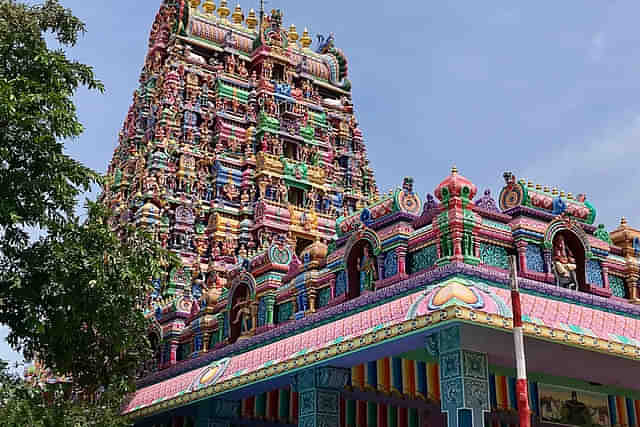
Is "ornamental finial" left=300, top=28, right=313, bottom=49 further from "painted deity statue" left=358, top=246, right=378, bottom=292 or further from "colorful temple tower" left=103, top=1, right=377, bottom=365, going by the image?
"painted deity statue" left=358, top=246, right=378, bottom=292

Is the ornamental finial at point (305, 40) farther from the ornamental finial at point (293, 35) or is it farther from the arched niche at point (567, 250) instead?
the arched niche at point (567, 250)

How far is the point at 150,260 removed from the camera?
1731 cm

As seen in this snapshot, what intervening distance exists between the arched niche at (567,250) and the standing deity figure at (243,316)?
7097 millimetres

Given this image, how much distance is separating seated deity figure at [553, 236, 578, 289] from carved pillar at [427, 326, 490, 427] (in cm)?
285

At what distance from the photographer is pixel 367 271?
14711mm

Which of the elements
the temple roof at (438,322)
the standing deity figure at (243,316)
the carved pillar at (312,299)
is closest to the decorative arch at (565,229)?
the temple roof at (438,322)

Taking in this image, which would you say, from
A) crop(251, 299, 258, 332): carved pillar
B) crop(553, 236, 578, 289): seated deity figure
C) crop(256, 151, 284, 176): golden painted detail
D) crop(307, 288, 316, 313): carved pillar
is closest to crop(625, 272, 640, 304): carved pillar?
crop(553, 236, 578, 289): seated deity figure

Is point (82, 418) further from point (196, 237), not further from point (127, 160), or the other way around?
point (127, 160)

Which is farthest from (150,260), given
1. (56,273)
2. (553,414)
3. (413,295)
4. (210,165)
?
(210,165)

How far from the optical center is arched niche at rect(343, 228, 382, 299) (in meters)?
14.8

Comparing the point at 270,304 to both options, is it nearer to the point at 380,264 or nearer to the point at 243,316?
the point at 243,316

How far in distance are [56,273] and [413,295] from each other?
722 cm

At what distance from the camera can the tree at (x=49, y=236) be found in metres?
15.1

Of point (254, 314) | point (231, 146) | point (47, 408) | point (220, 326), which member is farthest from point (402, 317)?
point (231, 146)
